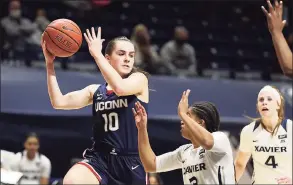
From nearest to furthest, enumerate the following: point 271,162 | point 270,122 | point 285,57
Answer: point 285,57 → point 271,162 → point 270,122

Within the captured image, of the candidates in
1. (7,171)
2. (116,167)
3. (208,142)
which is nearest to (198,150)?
(208,142)

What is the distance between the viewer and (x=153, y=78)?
10352 mm

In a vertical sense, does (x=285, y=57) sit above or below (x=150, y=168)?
above

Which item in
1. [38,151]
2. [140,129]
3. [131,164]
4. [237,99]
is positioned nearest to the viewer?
[140,129]

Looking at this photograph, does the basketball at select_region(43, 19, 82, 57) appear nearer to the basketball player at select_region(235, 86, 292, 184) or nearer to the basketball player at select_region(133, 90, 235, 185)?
the basketball player at select_region(133, 90, 235, 185)

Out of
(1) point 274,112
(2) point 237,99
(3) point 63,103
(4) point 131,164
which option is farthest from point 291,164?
(2) point 237,99

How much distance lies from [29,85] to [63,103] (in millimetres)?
4169

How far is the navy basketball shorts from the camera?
552 cm

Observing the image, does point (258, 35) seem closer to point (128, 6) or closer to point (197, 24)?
point (197, 24)

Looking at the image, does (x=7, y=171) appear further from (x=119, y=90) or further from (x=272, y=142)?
(x=272, y=142)

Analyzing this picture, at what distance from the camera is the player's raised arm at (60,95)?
5.82 meters

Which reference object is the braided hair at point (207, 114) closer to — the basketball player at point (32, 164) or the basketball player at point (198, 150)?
the basketball player at point (198, 150)

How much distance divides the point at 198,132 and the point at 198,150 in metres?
0.42

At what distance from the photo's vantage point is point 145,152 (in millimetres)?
5316
